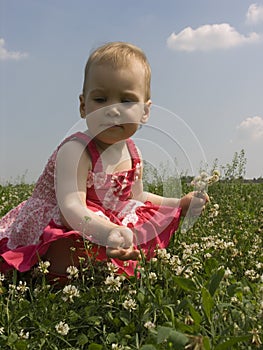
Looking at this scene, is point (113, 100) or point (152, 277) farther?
point (113, 100)

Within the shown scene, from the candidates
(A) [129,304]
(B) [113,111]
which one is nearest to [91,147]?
(B) [113,111]

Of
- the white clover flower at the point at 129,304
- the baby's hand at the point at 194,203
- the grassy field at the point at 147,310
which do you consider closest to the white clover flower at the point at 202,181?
the baby's hand at the point at 194,203

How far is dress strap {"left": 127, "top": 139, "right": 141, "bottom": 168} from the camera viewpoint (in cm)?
361

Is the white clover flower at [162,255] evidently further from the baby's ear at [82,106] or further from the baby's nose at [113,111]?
the baby's ear at [82,106]

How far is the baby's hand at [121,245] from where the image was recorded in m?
2.59

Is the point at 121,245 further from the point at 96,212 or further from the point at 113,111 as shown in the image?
the point at 113,111

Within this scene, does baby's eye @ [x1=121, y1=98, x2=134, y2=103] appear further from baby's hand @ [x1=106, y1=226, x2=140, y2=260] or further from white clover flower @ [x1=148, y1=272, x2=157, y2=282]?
white clover flower @ [x1=148, y1=272, x2=157, y2=282]

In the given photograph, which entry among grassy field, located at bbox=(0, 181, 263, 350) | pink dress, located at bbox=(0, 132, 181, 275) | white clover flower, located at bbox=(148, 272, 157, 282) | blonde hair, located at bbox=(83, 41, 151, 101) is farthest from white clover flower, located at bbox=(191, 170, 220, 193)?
white clover flower, located at bbox=(148, 272, 157, 282)

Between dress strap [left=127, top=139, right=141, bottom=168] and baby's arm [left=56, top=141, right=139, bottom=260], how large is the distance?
0.44 m

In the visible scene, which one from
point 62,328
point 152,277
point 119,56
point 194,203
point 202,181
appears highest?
point 119,56

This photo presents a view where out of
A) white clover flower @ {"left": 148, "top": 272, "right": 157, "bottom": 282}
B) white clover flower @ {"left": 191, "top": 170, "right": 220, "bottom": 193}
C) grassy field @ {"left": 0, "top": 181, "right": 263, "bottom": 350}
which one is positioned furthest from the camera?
white clover flower @ {"left": 191, "top": 170, "right": 220, "bottom": 193}

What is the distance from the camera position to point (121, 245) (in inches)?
103

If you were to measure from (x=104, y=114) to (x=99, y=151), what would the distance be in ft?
0.90

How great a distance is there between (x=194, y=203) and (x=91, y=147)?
0.74 meters
